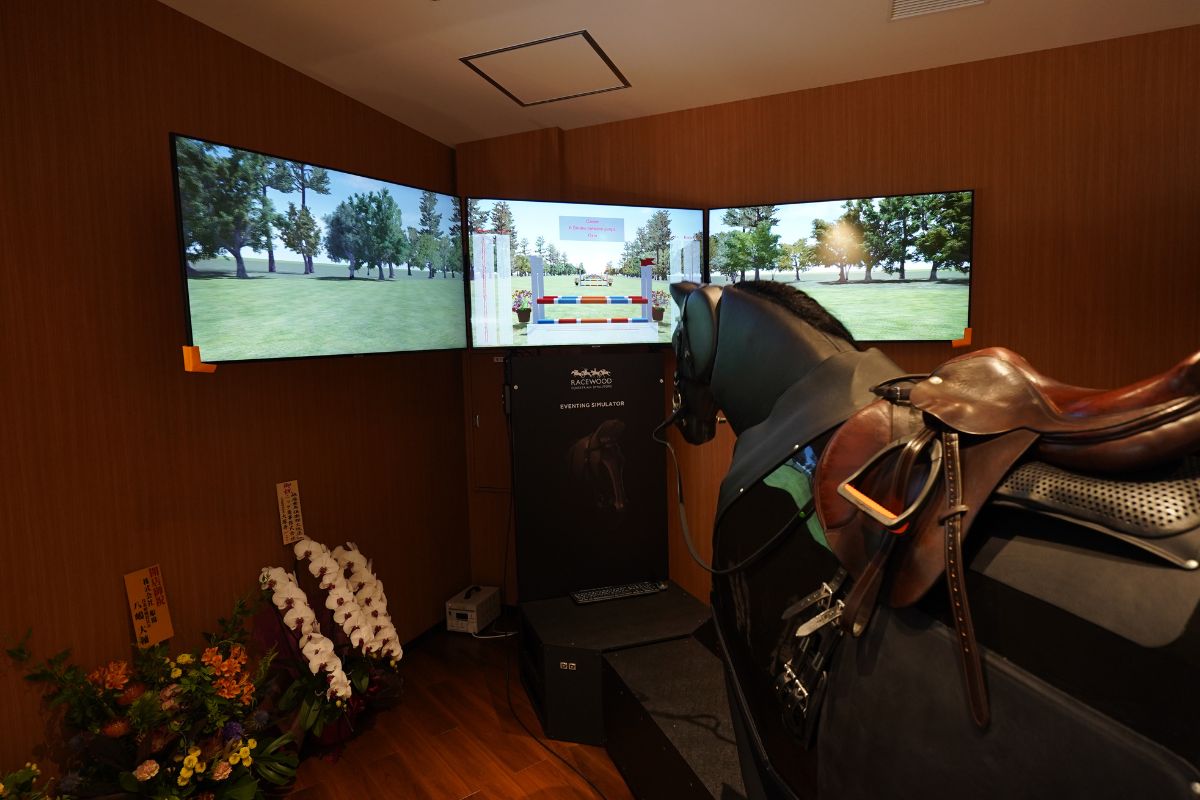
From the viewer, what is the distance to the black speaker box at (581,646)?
233cm

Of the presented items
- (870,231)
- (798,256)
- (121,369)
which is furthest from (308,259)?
(870,231)

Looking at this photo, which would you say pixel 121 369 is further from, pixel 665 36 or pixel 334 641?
pixel 665 36

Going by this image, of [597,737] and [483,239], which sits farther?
[483,239]

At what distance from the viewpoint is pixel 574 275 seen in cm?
290

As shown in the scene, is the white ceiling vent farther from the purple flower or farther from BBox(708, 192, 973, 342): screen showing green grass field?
the purple flower

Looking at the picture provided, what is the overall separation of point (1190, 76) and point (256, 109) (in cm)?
345

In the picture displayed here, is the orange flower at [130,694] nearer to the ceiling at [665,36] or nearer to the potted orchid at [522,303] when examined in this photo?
the potted orchid at [522,303]

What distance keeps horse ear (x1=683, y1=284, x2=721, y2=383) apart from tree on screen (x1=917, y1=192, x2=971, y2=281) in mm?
1673

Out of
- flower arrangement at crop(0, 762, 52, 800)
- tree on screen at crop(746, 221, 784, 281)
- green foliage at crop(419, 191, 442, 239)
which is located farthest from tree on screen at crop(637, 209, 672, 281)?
flower arrangement at crop(0, 762, 52, 800)

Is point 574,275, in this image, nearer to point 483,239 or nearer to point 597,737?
point 483,239

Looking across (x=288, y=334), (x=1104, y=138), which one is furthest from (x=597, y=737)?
(x=1104, y=138)

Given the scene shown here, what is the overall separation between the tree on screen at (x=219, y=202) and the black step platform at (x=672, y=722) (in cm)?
184

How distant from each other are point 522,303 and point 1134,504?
2.48 metres

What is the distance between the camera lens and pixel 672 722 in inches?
74.5
